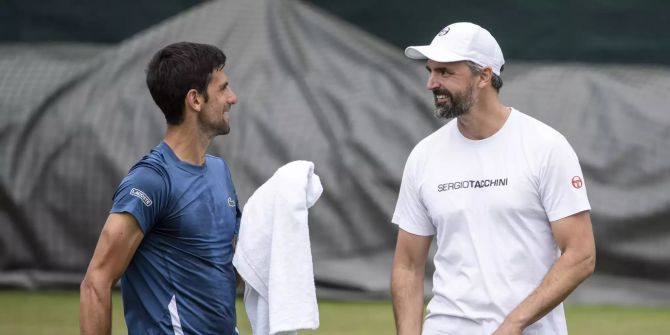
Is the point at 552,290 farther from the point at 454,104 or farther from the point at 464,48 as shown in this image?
the point at 464,48

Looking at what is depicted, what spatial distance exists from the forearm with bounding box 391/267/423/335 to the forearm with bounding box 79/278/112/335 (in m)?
0.92

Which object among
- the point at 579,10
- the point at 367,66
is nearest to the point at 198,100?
the point at 367,66

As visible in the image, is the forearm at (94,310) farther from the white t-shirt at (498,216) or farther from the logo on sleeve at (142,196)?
the white t-shirt at (498,216)

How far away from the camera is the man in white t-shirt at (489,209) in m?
3.58

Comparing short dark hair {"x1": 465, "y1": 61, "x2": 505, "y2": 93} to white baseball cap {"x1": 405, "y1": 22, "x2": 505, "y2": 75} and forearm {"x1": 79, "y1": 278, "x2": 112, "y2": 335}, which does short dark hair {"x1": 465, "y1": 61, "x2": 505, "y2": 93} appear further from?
forearm {"x1": 79, "y1": 278, "x2": 112, "y2": 335}

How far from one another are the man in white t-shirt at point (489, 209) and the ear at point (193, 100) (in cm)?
67

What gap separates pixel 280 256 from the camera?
3.61 meters

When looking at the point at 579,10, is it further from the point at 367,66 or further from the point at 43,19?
the point at 43,19

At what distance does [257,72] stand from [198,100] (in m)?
4.70

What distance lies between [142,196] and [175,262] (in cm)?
24

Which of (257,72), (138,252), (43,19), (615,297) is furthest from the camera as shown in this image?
(43,19)

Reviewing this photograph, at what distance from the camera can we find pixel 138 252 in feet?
11.7

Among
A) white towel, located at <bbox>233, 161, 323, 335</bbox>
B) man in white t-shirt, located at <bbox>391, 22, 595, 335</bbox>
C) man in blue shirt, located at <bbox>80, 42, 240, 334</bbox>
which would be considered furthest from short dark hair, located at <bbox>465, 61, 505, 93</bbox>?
man in blue shirt, located at <bbox>80, 42, 240, 334</bbox>

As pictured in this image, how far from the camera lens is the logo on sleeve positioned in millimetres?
3438
